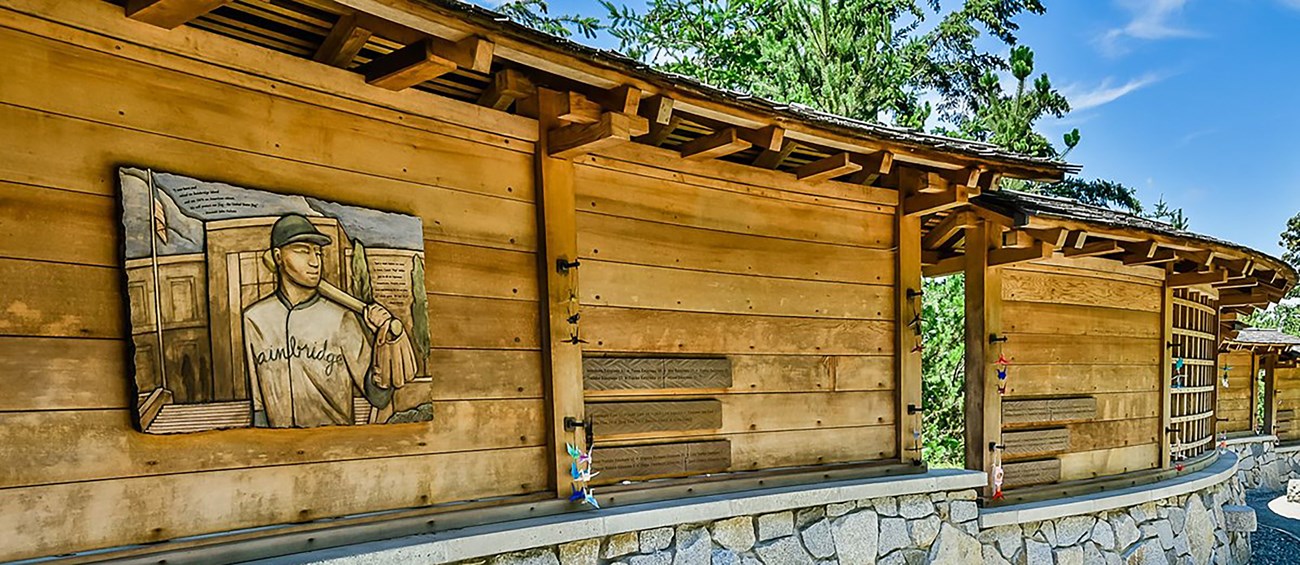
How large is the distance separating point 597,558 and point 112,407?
2.09 meters

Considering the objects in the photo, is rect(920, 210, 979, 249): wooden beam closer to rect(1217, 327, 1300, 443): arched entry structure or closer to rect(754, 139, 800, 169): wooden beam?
rect(754, 139, 800, 169): wooden beam

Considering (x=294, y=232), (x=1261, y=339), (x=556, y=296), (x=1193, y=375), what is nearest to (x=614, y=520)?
(x=556, y=296)

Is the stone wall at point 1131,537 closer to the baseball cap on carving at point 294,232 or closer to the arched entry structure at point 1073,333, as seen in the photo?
the arched entry structure at point 1073,333

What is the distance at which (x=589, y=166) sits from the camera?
13.4ft

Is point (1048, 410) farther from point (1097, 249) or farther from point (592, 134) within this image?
point (592, 134)

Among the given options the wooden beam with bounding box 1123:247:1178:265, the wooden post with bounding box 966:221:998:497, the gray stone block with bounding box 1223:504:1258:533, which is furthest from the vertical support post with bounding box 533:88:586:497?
the gray stone block with bounding box 1223:504:1258:533

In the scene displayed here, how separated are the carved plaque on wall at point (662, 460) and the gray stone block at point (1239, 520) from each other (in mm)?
6954

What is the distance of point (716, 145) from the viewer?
13.7ft

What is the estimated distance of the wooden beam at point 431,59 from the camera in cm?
304

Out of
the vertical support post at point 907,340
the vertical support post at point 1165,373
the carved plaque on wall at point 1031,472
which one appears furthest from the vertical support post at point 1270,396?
the vertical support post at point 907,340

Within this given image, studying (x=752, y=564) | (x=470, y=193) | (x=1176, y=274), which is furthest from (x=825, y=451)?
(x=1176, y=274)

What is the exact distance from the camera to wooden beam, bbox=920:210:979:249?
600 centimetres

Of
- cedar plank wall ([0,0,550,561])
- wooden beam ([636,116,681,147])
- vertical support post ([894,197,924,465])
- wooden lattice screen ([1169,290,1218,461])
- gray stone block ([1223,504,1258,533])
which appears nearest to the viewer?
cedar plank wall ([0,0,550,561])

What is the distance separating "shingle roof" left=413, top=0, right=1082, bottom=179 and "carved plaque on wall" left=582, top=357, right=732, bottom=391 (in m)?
1.38
